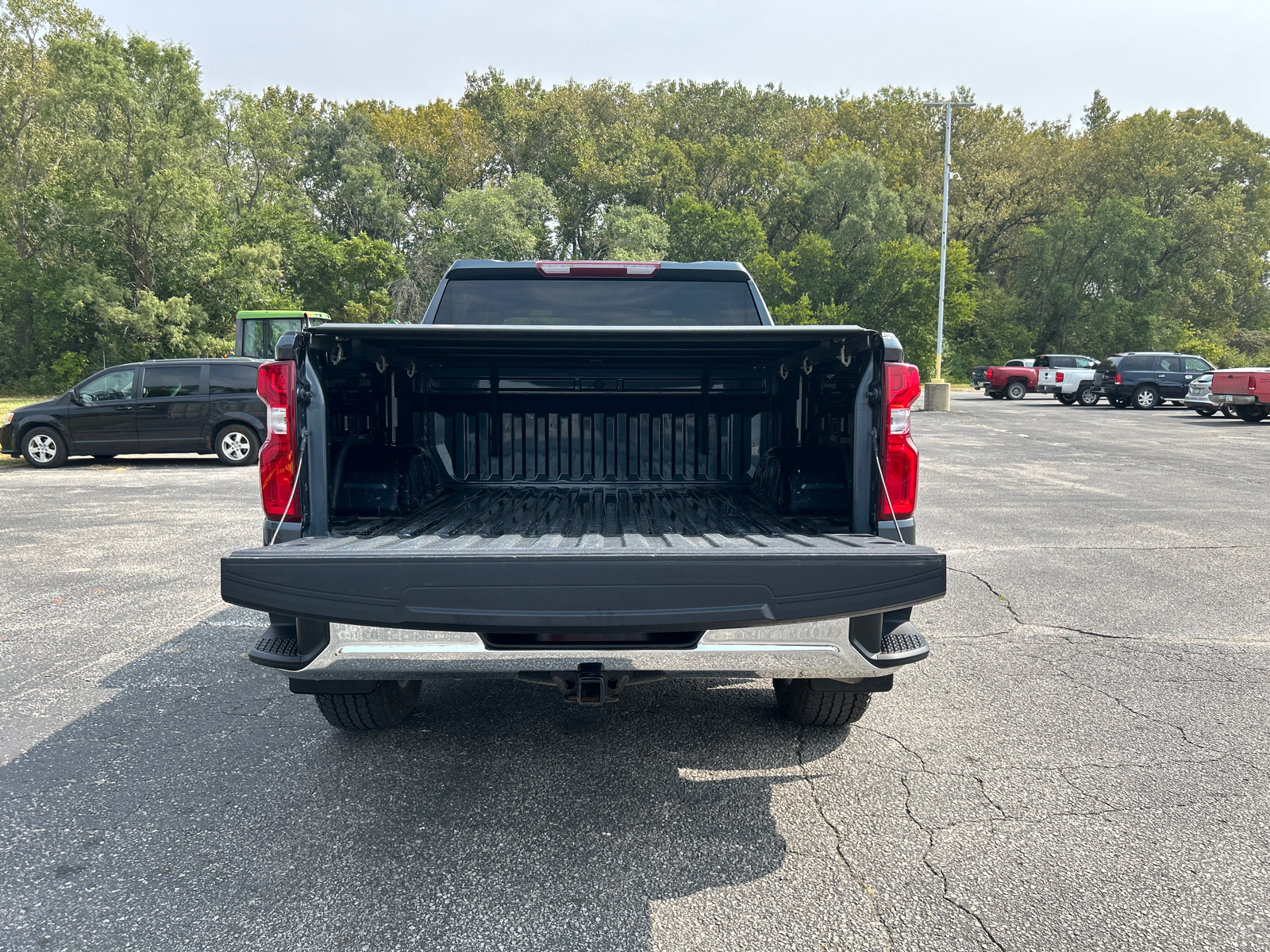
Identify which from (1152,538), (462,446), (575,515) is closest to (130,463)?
(462,446)

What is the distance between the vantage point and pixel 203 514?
937 cm

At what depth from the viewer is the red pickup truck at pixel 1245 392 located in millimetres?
22094

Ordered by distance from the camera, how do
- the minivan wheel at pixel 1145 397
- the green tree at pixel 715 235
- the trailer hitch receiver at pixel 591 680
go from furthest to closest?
the green tree at pixel 715 235 → the minivan wheel at pixel 1145 397 → the trailer hitch receiver at pixel 591 680

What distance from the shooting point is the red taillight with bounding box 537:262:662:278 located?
4.64 m

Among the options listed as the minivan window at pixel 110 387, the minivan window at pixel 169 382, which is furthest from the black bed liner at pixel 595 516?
the minivan window at pixel 110 387

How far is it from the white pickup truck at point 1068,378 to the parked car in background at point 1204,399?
5.25 m

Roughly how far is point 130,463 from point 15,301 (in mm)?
31108

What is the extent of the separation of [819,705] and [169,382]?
13644mm

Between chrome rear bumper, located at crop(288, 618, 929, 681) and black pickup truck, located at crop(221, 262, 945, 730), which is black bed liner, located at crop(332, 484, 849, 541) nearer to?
black pickup truck, located at crop(221, 262, 945, 730)

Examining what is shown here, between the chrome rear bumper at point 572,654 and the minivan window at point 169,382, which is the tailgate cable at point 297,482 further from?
the minivan window at point 169,382

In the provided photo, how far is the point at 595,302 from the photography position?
483cm

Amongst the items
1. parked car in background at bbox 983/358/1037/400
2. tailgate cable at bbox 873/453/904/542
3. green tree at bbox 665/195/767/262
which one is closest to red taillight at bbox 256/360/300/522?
tailgate cable at bbox 873/453/904/542

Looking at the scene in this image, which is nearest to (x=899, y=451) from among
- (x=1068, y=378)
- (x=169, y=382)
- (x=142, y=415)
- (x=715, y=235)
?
(x=169, y=382)

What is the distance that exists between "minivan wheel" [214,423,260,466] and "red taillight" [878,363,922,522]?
13293 mm
